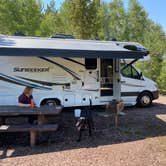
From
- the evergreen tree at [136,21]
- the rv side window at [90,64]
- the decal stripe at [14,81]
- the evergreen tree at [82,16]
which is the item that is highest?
the evergreen tree at [136,21]

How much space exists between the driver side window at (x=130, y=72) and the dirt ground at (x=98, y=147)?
3151mm

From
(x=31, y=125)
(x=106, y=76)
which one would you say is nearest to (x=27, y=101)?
(x=31, y=125)

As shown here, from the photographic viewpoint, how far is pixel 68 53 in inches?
337

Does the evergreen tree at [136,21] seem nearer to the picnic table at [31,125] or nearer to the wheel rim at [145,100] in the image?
the wheel rim at [145,100]

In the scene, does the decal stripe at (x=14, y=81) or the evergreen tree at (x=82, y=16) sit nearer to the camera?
the decal stripe at (x=14, y=81)

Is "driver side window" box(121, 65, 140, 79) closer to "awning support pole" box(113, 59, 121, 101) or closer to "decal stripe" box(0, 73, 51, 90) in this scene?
"awning support pole" box(113, 59, 121, 101)

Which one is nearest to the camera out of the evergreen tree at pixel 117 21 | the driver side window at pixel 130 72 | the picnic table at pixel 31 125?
the picnic table at pixel 31 125

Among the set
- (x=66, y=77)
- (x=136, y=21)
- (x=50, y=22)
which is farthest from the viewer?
(x=136, y=21)

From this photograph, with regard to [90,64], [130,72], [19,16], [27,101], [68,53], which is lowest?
[27,101]

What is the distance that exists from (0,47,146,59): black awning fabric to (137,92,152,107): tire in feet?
13.4

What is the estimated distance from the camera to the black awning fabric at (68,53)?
8.04 meters

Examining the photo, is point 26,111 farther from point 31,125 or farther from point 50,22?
point 50,22

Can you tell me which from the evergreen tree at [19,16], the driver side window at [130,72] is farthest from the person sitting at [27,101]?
the evergreen tree at [19,16]

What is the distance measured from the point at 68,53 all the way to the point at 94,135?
2.20 m
